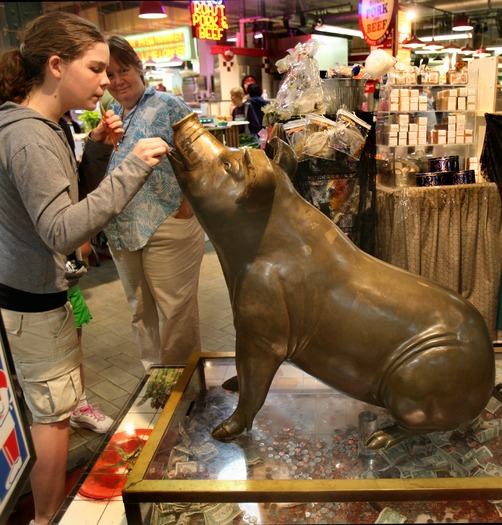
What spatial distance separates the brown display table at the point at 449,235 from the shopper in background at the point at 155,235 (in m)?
1.26

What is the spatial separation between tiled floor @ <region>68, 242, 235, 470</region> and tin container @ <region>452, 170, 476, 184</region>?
169cm

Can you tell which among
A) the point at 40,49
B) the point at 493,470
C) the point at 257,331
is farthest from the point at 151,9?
the point at 493,470

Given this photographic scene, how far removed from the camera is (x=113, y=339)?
3416 mm

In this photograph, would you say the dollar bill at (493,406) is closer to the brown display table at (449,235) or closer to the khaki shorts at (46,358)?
the khaki shorts at (46,358)

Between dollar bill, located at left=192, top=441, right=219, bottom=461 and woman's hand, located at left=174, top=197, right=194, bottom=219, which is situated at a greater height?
woman's hand, located at left=174, top=197, right=194, bottom=219

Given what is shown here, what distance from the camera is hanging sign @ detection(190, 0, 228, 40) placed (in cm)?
791

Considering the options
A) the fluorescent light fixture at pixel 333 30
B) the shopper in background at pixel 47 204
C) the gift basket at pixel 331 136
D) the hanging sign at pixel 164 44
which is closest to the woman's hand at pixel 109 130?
the shopper in background at pixel 47 204

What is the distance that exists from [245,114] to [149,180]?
5.52 m

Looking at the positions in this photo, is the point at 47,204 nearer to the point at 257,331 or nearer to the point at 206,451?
the point at 257,331

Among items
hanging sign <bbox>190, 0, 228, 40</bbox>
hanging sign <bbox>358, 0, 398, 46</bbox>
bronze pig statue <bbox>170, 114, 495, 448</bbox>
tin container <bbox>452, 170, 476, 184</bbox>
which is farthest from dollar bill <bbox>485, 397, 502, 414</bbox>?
hanging sign <bbox>190, 0, 228, 40</bbox>

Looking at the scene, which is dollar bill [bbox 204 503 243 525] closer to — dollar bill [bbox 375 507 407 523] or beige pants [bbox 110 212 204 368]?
dollar bill [bbox 375 507 407 523]

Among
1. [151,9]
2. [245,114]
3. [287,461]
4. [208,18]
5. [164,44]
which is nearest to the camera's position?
[287,461]

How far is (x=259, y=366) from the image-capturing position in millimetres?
1235

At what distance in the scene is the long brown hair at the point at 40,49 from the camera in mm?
1289
